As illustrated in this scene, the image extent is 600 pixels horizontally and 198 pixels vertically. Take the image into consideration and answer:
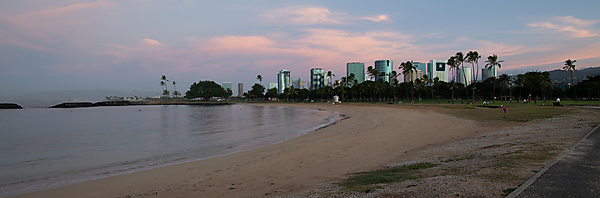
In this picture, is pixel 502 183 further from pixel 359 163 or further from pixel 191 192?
pixel 191 192

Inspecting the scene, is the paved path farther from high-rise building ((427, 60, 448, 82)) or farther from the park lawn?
high-rise building ((427, 60, 448, 82))

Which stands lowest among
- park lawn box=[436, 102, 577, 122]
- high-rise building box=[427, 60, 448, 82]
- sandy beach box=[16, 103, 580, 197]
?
sandy beach box=[16, 103, 580, 197]

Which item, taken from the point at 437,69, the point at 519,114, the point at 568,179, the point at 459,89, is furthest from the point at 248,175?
the point at 437,69

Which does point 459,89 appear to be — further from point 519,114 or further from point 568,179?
point 568,179

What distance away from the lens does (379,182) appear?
19.2ft

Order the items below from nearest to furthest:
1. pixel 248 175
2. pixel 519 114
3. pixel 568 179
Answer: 1. pixel 568 179
2. pixel 248 175
3. pixel 519 114

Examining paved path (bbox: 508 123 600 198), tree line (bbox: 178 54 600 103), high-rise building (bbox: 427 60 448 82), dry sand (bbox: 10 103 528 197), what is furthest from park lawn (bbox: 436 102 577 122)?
high-rise building (bbox: 427 60 448 82)

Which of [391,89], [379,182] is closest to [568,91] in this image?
[391,89]

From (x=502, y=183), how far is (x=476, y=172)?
119 centimetres

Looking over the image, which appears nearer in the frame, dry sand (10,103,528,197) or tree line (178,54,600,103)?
dry sand (10,103,528,197)

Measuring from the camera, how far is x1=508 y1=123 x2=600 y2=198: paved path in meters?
3.85

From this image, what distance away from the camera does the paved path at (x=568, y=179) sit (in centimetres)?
385

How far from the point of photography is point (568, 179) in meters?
4.46

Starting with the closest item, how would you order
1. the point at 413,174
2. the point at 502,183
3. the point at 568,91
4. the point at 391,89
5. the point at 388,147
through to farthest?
the point at 502,183, the point at 413,174, the point at 388,147, the point at 568,91, the point at 391,89
